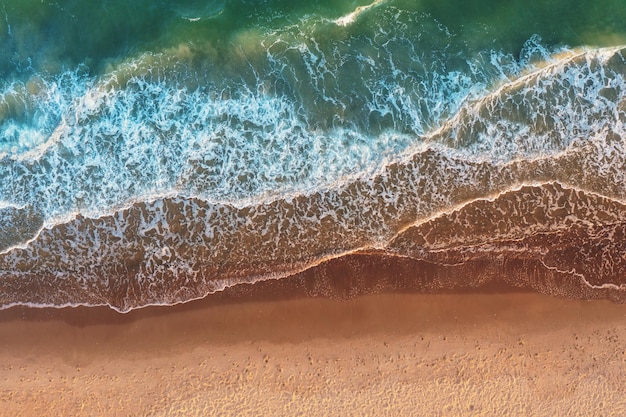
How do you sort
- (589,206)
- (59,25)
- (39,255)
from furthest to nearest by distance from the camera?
(59,25)
(39,255)
(589,206)

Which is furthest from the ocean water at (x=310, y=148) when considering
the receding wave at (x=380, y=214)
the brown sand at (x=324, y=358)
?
the brown sand at (x=324, y=358)

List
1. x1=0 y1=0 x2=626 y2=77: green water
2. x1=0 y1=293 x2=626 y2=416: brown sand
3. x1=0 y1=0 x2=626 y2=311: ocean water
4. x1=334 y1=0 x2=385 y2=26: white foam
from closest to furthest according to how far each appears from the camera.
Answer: x1=0 y1=293 x2=626 y2=416: brown sand
x1=0 y1=0 x2=626 y2=311: ocean water
x1=0 y1=0 x2=626 y2=77: green water
x1=334 y1=0 x2=385 y2=26: white foam

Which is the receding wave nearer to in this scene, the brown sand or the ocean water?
the ocean water

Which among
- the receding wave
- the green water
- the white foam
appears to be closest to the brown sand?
the receding wave

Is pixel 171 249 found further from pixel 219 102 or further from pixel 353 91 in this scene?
pixel 353 91

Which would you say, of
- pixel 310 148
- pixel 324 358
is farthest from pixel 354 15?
pixel 324 358

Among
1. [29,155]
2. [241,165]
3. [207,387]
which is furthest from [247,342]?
[29,155]
